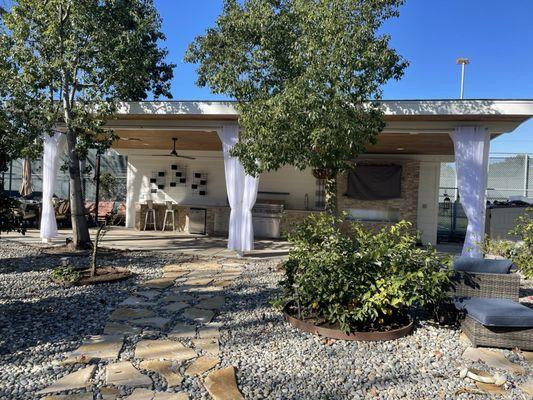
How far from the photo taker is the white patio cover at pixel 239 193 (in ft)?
27.6

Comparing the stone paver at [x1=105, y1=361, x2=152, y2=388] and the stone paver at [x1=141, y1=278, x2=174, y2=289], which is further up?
the stone paver at [x1=141, y1=278, x2=174, y2=289]

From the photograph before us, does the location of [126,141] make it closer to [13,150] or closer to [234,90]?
[13,150]

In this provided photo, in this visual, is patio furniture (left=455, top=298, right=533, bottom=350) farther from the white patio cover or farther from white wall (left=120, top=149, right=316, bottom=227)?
white wall (left=120, top=149, right=316, bottom=227)

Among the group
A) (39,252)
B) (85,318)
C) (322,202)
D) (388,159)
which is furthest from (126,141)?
(85,318)

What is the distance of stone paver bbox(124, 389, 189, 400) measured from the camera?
9.05ft

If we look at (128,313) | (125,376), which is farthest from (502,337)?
(128,313)

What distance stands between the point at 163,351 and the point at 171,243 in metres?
6.82

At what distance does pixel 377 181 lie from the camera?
11.8 metres

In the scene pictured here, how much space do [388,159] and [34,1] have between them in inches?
354

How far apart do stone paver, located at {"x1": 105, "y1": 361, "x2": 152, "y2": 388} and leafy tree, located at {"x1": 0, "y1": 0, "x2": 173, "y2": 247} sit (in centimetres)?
559

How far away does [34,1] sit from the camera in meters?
7.11

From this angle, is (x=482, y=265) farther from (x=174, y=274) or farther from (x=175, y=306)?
(x=174, y=274)

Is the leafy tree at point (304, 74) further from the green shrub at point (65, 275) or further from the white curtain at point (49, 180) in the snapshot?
the white curtain at point (49, 180)

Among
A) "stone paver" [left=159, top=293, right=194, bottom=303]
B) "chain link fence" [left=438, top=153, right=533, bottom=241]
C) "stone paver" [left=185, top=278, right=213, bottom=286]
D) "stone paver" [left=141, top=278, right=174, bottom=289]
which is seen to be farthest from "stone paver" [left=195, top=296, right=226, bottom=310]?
"chain link fence" [left=438, top=153, right=533, bottom=241]
